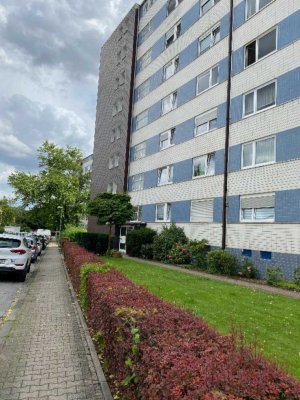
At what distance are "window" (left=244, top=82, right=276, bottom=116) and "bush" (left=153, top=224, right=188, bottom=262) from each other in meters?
8.16

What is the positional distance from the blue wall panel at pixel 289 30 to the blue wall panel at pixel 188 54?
8.35 m

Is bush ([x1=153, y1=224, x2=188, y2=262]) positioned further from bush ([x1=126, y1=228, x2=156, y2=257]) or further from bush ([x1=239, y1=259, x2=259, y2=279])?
bush ([x1=239, y1=259, x2=259, y2=279])

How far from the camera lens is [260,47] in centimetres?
1948

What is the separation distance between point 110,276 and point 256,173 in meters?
12.1

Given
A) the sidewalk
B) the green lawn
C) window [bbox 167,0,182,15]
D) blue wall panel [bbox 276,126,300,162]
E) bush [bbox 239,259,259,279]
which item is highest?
window [bbox 167,0,182,15]

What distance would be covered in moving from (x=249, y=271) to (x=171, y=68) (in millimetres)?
17893

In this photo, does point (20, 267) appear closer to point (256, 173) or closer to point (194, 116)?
point (256, 173)

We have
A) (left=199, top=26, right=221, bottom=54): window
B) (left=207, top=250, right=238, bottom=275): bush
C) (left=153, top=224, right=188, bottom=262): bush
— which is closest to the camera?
(left=207, top=250, right=238, bottom=275): bush

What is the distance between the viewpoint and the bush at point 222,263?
18.2 meters

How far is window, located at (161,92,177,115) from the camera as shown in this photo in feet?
92.7

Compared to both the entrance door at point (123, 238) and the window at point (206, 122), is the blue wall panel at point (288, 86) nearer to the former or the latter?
the window at point (206, 122)

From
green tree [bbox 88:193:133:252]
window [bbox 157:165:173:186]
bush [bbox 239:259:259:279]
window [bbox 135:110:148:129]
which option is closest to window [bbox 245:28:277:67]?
window [bbox 157:165:173:186]

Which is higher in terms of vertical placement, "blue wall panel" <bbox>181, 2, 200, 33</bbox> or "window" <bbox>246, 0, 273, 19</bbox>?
"blue wall panel" <bbox>181, 2, 200, 33</bbox>

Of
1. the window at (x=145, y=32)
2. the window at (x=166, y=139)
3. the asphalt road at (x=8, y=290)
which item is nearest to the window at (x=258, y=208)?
the window at (x=166, y=139)
